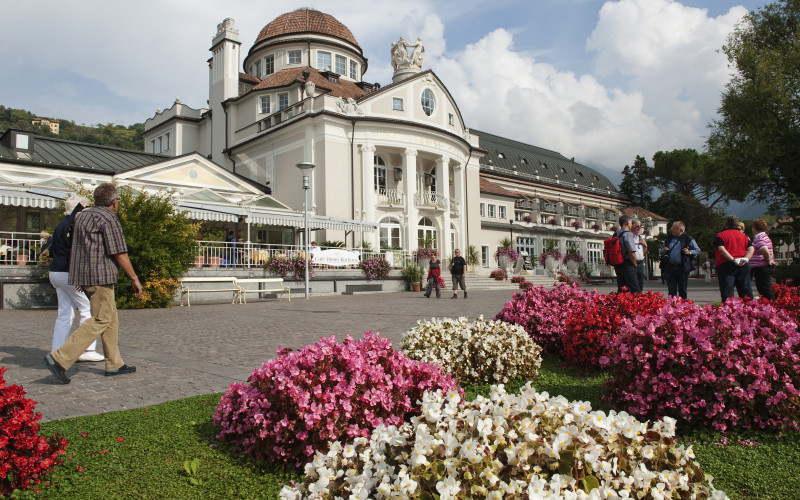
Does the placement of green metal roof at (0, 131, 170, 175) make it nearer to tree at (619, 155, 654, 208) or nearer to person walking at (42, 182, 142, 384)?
person walking at (42, 182, 142, 384)

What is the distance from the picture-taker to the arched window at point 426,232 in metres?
33.6

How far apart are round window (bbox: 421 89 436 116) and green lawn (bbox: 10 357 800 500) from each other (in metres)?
32.1

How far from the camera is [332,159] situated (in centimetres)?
3094

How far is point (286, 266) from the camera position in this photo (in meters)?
21.4

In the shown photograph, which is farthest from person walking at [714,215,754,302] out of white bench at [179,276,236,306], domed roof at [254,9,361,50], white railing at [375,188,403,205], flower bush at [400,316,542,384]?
domed roof at [254,9,361,50]

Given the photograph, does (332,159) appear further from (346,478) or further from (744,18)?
(346,478)

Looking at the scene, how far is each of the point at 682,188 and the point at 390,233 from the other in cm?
5593

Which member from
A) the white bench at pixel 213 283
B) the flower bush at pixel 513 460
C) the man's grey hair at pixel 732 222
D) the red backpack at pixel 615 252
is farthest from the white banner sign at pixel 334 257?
the flower bush at pixel 513 460

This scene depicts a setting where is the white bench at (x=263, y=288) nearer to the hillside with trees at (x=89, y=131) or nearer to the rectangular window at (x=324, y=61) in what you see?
the rectangular window at (x=324, y=61)

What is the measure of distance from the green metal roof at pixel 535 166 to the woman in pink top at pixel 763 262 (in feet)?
143

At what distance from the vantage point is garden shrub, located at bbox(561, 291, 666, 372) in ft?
18.5

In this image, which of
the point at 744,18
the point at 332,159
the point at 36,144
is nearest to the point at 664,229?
the point at 744,18

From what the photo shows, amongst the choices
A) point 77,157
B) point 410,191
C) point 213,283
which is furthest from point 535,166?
point 213,283

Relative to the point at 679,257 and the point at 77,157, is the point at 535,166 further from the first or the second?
the point at 679,257
